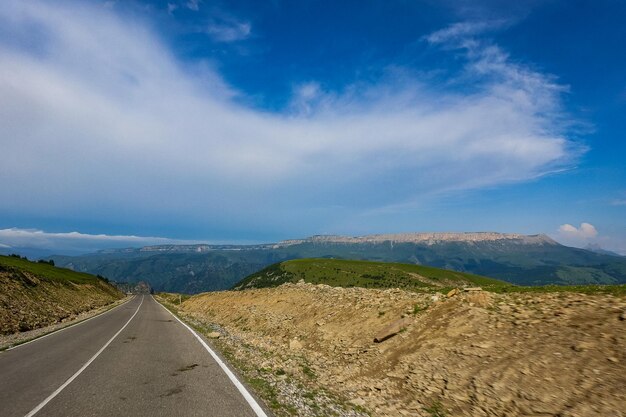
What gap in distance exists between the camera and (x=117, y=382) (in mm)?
11406

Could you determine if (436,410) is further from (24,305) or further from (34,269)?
(34,269)

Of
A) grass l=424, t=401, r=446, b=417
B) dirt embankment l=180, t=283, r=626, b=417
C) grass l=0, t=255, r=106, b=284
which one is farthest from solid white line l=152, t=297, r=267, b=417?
grass l=0, t=255, r=106, b=284

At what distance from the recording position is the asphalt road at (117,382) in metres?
8.83

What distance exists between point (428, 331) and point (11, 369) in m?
16.2

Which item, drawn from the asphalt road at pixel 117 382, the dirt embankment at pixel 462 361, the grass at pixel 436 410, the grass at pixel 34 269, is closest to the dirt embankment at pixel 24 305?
the grass at pixel 34 269

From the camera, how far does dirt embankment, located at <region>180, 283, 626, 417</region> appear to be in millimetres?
8523

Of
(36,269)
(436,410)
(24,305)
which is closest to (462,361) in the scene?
(436,410)

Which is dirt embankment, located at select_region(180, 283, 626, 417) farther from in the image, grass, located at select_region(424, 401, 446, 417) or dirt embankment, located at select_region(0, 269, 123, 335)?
dirt embankment, located at select_region(0, 269, 123, 335)

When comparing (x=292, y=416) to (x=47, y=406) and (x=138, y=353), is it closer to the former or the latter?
(x=47, y=406)

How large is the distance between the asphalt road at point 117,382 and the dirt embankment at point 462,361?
149cm

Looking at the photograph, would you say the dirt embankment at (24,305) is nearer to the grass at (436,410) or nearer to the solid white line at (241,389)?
the solid white line at (241,389)

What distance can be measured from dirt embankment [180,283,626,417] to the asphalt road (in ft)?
4.90

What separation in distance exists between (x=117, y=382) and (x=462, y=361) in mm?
11281

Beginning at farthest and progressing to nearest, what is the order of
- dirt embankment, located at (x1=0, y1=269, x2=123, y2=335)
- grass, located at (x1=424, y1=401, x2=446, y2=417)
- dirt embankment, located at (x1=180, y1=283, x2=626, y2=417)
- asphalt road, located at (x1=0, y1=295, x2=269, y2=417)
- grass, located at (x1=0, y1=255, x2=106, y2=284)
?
grass, located at (x1=0, y1=255, x2=106, y2=284)
dirt embankment, located at (x1=0, y1=269, x2=123, y2=335)
grass, located at (x1=424, y1=401, x2=446, y2=417)
asphalt road, located at (x1=0, y1=295, x2=269, y2=417)
dirt embankment, located at (x1=180, y1=283, x2=626, y2=417)
